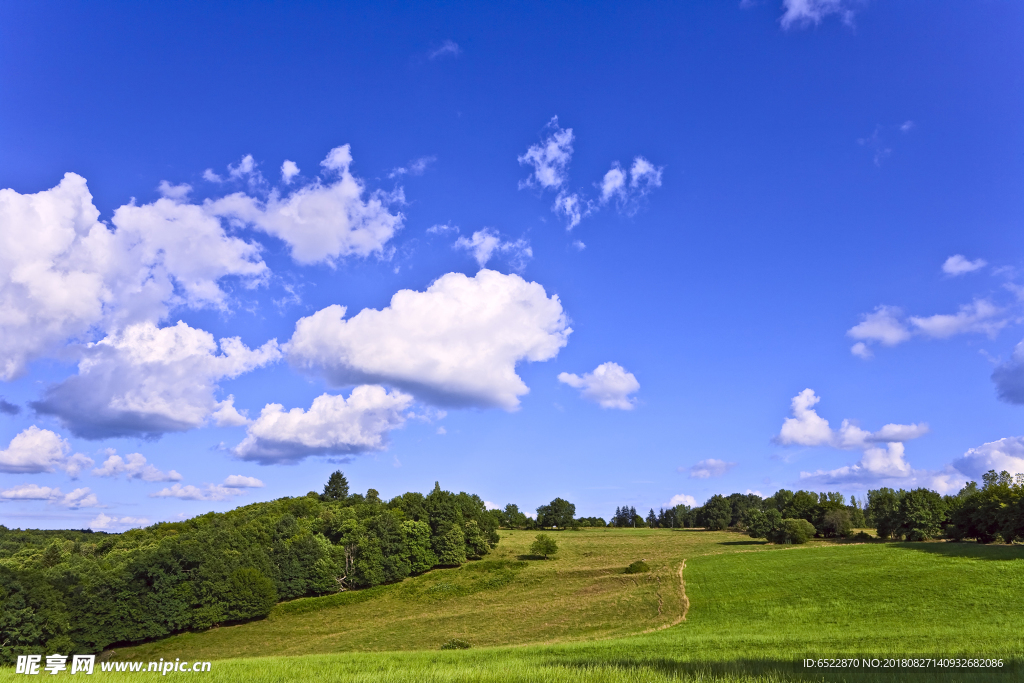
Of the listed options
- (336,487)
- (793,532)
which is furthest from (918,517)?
(336,487)

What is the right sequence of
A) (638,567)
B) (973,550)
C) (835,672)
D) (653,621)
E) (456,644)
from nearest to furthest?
(835,672) < (456,644) < (653,621) < (973,550) < (638,567)

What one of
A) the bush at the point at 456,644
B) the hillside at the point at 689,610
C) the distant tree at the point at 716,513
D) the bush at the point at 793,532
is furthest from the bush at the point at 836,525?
the bush at the point at 456,644

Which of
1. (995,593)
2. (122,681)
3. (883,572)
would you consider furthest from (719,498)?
(122,681)

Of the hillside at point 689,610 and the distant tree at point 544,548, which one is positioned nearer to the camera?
the hillside at point 689,610

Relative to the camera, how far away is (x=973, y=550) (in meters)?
58.0

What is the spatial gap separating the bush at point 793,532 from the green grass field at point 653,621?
10.8m

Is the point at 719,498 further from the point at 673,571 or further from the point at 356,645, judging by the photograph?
the point at 356,645

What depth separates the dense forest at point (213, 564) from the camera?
53.9 meters

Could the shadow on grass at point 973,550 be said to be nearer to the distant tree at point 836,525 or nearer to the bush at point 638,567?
the bush at point 638,567

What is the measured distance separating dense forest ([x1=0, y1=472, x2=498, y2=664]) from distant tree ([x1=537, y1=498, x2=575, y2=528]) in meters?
67.8

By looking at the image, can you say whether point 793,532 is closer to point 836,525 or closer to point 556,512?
point 836,525

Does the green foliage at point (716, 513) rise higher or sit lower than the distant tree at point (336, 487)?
lower

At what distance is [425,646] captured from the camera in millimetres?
45594

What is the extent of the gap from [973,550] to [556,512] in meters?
125
